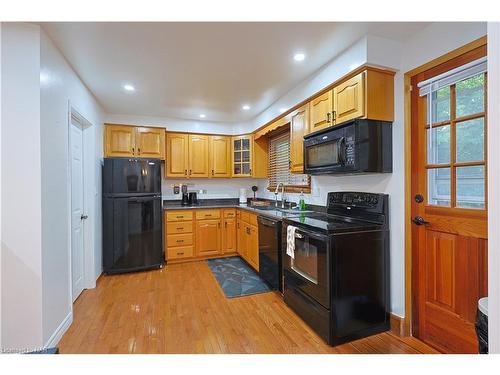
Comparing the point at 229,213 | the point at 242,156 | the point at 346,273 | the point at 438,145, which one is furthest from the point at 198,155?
the point at 438,145

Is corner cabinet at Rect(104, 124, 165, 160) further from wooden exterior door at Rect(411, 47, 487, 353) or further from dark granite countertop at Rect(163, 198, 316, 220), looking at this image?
wooden exterior door at Rect(411, 47, 487, 353)

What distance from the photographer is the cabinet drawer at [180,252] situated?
386cm

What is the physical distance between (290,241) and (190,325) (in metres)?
1.20

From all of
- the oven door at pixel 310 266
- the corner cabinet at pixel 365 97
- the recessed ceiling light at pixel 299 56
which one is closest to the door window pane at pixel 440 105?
the corner cabinet at pixel 365 97

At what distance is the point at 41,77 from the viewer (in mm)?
1739

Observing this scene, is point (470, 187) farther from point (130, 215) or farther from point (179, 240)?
point (130, 215)

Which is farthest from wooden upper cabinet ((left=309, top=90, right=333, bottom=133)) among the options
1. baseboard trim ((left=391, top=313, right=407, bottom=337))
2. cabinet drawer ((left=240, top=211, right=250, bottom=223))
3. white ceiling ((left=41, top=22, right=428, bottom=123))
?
baseboard trim ((left=391, top=313, right=407, bottom=337))

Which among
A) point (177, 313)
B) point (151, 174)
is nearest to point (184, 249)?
point (151, 174)

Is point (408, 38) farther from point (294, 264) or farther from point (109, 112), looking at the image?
point (109, 112)

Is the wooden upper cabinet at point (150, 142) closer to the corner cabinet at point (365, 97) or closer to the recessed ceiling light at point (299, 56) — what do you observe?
the recessed ceiling light at point (299, 56)

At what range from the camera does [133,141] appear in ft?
12.5
